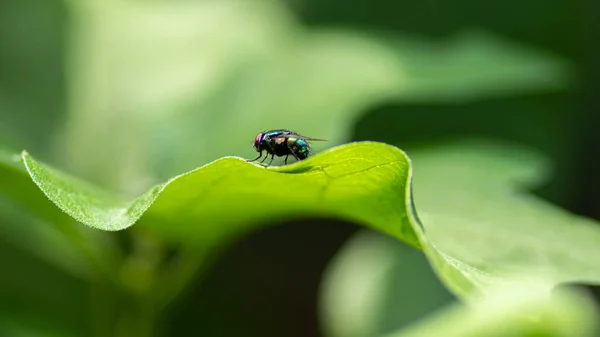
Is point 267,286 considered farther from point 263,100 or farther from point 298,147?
point 298,147

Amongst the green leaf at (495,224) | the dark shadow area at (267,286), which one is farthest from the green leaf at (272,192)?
the dark shadow area at (267,286)

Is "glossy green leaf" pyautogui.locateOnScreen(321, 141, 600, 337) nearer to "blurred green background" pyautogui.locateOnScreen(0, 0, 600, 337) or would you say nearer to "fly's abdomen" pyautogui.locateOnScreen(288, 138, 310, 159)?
"blurred green background" pyautogui.locateOnScreen(0, 0, 600, 337)

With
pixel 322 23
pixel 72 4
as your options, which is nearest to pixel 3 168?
pixel 72 4

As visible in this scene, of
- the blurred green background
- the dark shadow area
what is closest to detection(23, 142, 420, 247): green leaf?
the blurred green background

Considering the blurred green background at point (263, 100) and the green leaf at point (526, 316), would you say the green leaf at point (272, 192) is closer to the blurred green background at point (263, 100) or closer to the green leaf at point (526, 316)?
the green leaf at point (526, 316)

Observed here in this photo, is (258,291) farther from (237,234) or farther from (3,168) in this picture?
(3,168)
